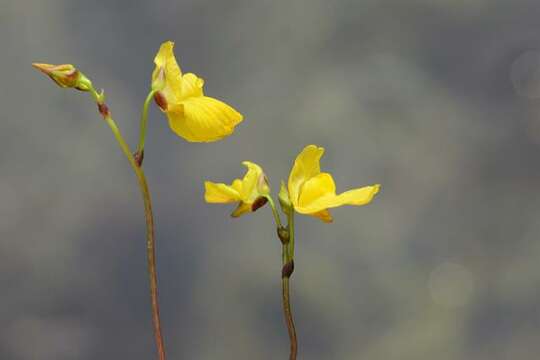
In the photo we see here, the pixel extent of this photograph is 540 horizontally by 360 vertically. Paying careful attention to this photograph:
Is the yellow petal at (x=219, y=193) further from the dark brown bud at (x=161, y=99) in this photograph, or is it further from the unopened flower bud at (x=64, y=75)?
the unopened flower bud at (x=64, y=75)

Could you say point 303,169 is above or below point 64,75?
below

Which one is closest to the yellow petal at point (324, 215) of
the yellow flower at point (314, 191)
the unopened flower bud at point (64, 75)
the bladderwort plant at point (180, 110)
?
the yellow flower at point (314, 191)

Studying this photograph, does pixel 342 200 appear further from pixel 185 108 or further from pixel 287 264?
pixel 185 108

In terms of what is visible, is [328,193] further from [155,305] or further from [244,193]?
[155,305]

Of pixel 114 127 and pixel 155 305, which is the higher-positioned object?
pixel 114 127

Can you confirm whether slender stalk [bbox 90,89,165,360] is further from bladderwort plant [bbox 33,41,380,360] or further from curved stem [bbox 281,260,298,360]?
curved stem [bbox 281,260,298,360]

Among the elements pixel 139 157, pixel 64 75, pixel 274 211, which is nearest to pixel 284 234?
pixel 274 211

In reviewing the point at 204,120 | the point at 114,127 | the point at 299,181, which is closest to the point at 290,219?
the point at 299,181
